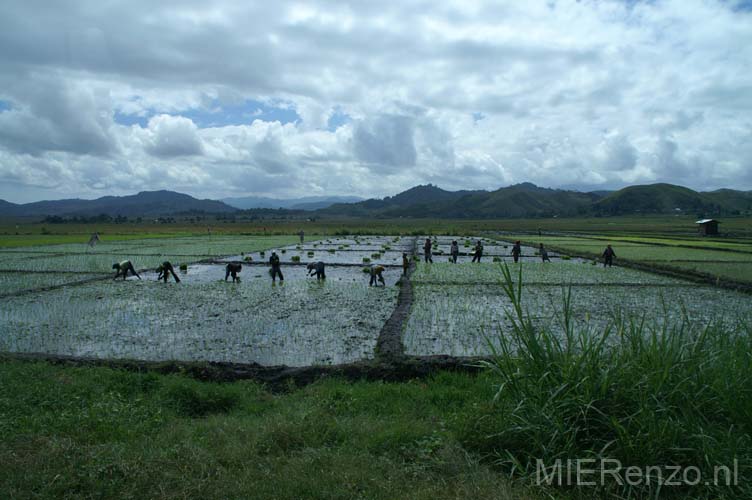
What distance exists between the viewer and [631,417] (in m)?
3.96

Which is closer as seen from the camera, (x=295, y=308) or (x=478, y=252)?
(x=295, y=308)

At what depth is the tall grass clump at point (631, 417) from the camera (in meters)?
3.71

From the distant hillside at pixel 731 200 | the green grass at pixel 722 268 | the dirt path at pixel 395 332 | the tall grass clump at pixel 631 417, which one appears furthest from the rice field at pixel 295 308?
the distant hillside at pixel 731 200

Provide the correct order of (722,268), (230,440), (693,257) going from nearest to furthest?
(230,440)
(722,268)
(693,257)

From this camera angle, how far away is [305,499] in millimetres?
3660

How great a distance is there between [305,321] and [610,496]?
8.68 metres

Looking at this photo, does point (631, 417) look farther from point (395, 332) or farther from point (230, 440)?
point (395, 332)

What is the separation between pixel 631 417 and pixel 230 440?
3.72 m

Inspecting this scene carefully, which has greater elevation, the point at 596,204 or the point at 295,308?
the point at 596,204

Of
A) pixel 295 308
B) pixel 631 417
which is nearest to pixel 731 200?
pixel 295 308

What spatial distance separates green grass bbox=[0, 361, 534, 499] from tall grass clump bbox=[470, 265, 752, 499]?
48cm

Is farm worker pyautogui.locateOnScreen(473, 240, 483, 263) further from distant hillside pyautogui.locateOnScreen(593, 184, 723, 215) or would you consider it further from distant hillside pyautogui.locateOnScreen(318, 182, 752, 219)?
distant hillside pyautogui.locateOnScreen(593, 184, 723, 215)

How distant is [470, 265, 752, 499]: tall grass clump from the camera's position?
146 inches

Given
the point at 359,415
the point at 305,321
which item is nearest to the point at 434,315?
the point at 305,321
